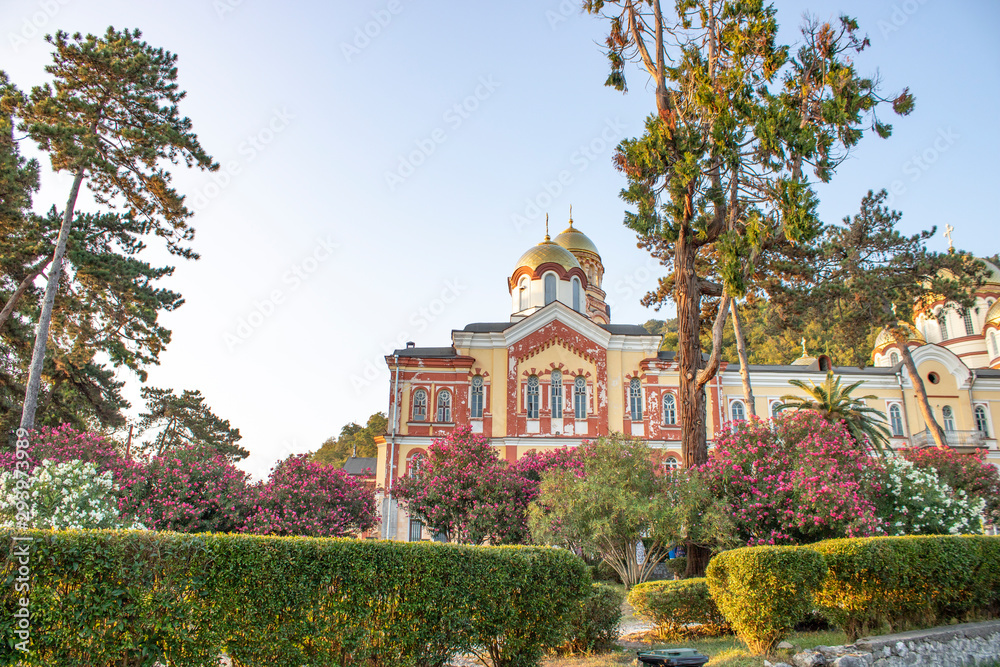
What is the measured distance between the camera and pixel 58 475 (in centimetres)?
1303

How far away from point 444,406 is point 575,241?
1524 centimetres

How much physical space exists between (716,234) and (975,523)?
435 inches

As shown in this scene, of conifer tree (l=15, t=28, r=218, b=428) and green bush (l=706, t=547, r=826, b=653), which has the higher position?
conifer tree (l=15, t=28, r=218, b=428)

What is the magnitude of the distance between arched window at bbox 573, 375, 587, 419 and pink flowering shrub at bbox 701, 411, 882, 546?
44.2 ft

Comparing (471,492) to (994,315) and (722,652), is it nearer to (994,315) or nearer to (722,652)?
(722,652)

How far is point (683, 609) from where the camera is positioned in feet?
33.4

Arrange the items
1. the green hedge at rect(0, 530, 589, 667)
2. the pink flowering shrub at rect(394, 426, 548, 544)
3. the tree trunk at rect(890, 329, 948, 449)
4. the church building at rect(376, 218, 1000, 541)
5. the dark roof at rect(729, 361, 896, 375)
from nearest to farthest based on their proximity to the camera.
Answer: the green hedge at rect(0, 530, 589, 667), the pink flowering shrub at rect(394, 426, 548, 544), the tree trunk at rect(890, 329, 948, 449), the church building at rect(376, 218, 1000, 541), the dark roof at rect(729, 361, 896, 375)

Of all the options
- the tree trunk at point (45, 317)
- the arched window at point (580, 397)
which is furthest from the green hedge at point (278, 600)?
the arched window at point (580, 397)

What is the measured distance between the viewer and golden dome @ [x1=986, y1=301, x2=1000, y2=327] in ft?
123

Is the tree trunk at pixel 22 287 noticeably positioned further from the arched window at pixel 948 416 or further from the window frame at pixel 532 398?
the arched window at pixel 948 416

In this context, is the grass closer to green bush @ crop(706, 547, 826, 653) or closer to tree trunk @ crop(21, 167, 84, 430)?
green bush @ crop(706, 547, 826, 653)

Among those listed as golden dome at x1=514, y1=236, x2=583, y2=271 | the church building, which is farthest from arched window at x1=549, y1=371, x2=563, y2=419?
golden dome at x1=514, y1=236, x2=583, y2=271

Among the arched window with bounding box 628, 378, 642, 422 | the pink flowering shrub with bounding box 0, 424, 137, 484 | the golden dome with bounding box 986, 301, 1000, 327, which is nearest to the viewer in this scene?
the pink flowering shrub with bounding box 0, 424, 137, 484

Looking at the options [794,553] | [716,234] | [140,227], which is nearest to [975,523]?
[716,234]
